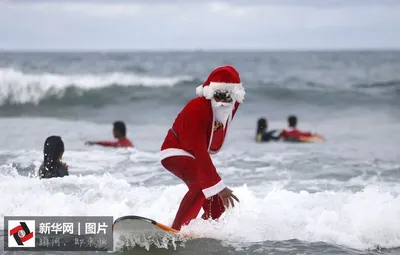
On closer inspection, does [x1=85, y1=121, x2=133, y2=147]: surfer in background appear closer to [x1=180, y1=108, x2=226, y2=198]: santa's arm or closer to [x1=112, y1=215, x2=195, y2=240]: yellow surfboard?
[x1=112, y1=215, x2=195, y2=240]: yellow surfboard

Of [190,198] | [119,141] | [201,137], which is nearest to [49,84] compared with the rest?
[119,141]

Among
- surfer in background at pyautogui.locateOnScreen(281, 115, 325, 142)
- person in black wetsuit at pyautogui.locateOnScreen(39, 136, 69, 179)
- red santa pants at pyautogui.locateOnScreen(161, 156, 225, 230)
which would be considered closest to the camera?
red santa pants at pyautogui.locateOnScreen(161, 156, 225, 230)

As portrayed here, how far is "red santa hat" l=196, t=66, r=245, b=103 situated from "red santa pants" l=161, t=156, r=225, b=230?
58 centimetres

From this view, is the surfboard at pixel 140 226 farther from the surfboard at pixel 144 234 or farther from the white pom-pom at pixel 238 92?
the white pom-pom at pixel 238 92

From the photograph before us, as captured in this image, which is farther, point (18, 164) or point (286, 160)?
point (286, 160)

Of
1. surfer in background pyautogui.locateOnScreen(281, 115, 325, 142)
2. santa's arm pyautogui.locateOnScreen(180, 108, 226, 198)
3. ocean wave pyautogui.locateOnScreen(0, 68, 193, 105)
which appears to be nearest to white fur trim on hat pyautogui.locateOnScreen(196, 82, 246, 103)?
santa's arm pyautogui.locateOnScreen(180, 108, 226, 198)

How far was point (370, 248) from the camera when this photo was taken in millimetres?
5668

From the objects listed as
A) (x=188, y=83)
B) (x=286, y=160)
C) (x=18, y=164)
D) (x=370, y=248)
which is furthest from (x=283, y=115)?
(x=370, y=248)

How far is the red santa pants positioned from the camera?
5266mm

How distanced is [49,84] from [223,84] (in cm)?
2044

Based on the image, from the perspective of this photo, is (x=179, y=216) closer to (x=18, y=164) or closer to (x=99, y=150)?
(x=18, y=164)

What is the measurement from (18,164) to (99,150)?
2154mm

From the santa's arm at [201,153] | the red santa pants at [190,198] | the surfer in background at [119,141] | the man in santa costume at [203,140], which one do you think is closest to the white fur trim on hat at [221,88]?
the man in santa costume at [203,140]

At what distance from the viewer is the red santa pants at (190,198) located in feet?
17.3
